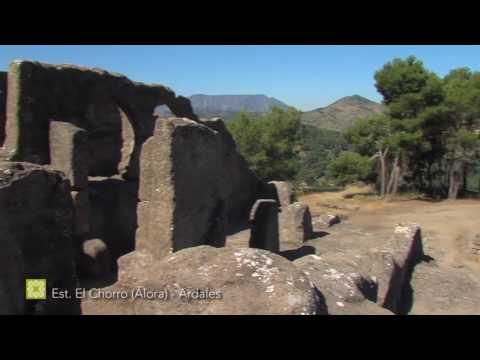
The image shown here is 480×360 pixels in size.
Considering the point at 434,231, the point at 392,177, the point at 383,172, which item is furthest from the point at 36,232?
the point at 392,177

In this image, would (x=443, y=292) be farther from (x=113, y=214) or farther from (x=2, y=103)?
(x=2, y=103)

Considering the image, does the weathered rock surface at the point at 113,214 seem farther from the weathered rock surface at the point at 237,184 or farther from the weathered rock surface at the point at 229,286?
the weathered rock surface at the point at 229,286

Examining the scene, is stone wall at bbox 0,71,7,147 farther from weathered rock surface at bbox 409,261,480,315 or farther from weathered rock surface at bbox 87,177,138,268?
weathered rock surface at bbox 409,261,480,315

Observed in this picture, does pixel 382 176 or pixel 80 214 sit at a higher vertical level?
pixel 382 176

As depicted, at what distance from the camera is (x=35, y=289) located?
443cm

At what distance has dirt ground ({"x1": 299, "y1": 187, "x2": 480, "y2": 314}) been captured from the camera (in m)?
8.47

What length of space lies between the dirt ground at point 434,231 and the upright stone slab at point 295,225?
51cm

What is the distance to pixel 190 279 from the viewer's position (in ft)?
12.9

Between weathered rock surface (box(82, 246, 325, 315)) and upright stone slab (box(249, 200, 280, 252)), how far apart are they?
6221mm

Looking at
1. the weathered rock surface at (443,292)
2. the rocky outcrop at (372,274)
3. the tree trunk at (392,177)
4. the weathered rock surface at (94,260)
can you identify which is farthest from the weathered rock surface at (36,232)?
the tree trunk at (392,177)

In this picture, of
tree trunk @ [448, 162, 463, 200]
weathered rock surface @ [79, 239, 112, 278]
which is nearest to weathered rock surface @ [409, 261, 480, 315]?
weathered rock surface @ [79, 239, 112, 278]

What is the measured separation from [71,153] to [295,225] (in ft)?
21.7

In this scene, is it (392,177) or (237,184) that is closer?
(237,184)
